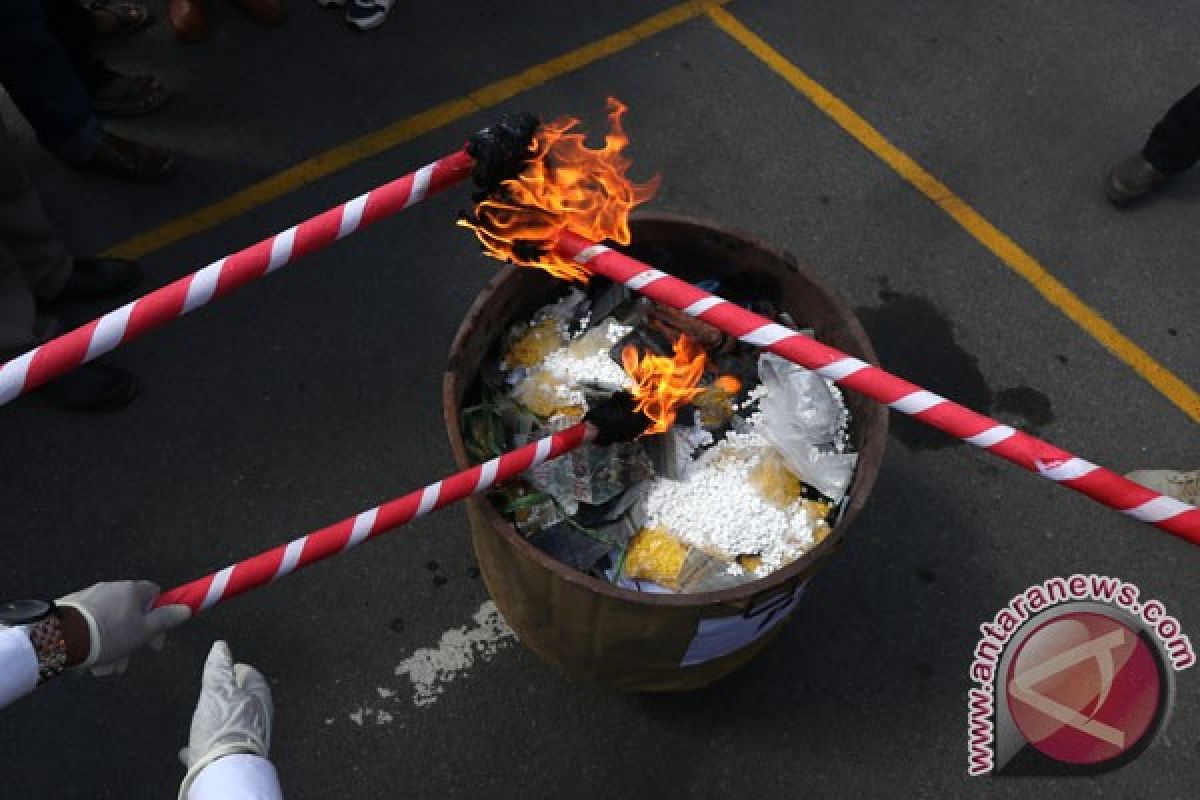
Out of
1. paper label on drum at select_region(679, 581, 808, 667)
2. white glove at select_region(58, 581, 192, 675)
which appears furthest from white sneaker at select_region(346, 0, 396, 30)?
paper label on drum at select_region(679, 581, 808, 667)

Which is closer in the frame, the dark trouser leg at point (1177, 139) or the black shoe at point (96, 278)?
the black shoe at point (96, 278)

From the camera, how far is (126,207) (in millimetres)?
4227

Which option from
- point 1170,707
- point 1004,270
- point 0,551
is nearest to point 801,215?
point 1004,270

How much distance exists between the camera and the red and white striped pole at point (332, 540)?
2.11 meters

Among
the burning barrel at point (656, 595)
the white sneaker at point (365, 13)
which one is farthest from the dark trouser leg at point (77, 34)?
the burning barrel at point (656, 595)

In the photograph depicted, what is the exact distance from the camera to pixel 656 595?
211 cm

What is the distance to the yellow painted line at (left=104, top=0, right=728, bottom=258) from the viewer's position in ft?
13.7

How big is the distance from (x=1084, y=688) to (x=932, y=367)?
140 cm

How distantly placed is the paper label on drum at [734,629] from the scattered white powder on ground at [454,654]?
0.92m

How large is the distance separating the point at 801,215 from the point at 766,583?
8.90 ft

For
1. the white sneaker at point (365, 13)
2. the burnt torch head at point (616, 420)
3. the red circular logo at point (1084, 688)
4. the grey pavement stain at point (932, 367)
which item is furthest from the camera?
the white sneaker at point (365, 13)

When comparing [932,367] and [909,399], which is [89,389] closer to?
[909,399]

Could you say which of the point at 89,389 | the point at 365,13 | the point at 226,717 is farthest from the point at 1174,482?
the point at 365,13

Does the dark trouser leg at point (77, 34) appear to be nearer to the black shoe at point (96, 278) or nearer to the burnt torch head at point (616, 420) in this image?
the black shoe at point (96, 278)
